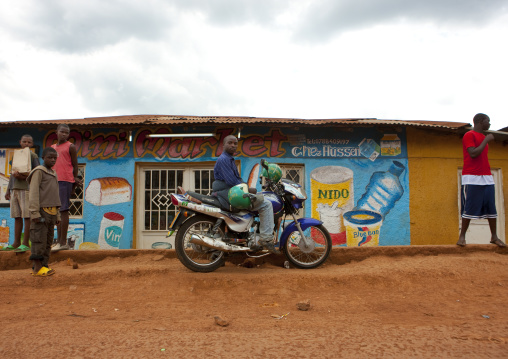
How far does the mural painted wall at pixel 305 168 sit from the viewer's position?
8734 mm

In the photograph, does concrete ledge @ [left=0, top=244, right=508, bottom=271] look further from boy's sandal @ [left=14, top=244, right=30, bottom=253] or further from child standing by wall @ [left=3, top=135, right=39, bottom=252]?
child standing by wall @ [left=3, top=135, right=39, bottom=252]

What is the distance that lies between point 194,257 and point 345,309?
215cm

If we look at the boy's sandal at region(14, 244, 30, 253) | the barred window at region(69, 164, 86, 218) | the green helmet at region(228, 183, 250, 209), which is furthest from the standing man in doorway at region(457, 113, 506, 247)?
the barred window at region(69, 164, 86, 218)

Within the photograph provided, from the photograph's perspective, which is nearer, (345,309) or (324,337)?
(324,337)

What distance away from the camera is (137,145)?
8.80m

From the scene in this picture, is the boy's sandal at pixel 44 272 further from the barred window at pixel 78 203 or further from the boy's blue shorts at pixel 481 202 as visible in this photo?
the boy's blue shorts at pixel 481 202

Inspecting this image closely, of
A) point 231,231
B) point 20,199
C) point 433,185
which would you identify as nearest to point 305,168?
point 433,185

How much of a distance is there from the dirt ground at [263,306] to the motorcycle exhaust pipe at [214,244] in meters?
0.30

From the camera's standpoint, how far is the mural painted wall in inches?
344

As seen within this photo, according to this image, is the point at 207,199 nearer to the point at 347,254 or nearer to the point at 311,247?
the point at 311,247

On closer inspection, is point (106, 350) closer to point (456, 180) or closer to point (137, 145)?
point (137, 145)

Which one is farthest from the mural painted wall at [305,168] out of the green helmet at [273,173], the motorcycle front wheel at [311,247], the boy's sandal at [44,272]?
the boy's sandal at [44,272]

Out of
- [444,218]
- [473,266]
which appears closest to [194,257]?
[473,266]

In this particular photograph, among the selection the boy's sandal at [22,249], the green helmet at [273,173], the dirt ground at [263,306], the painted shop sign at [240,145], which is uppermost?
the painted shop sign at [240,145]
